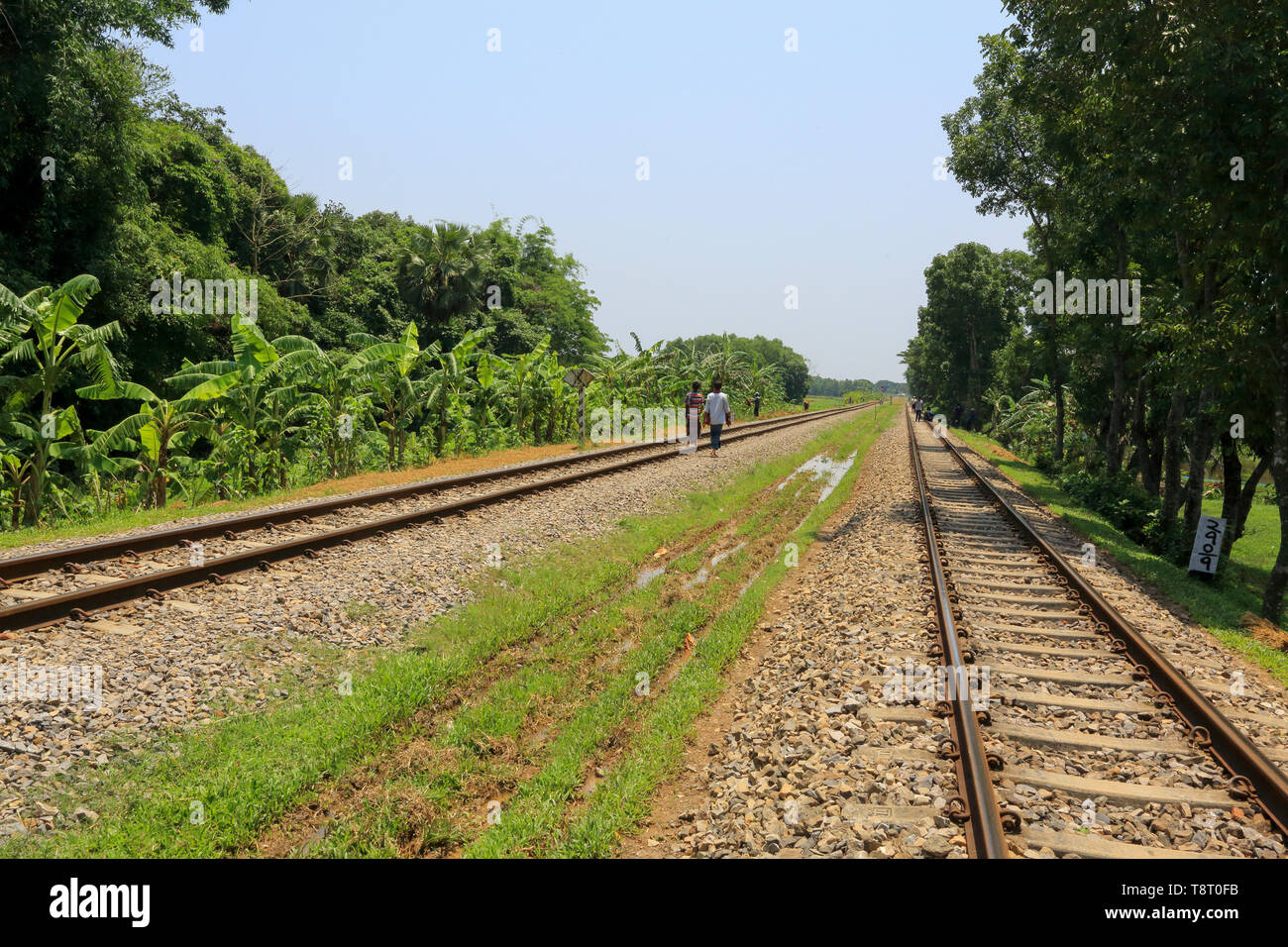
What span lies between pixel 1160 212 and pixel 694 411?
1352 cm

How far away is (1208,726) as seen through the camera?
198 inches

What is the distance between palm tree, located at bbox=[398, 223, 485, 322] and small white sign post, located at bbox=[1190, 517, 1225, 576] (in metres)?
39.6

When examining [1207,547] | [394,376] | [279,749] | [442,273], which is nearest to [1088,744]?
[279,749]

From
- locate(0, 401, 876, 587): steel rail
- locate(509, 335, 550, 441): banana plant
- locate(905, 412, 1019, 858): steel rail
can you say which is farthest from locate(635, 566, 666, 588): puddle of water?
locate(509, 335, 550, 441): banana plant

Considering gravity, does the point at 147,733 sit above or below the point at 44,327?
below

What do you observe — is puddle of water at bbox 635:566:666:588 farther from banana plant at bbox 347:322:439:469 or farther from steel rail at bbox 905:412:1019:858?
banana plant at bbox 347:322:439:469

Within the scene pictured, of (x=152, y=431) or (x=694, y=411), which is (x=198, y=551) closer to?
(x=152, y=431)

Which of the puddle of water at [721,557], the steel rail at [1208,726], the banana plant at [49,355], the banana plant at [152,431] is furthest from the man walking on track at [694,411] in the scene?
the steel rail at [1208,726]

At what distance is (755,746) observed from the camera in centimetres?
520

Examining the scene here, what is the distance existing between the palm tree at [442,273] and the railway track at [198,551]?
105 ft

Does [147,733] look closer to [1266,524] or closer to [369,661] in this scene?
[369,661]

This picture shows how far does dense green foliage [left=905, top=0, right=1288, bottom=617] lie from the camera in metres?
9.10

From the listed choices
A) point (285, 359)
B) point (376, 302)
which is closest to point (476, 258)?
point (376, 302)

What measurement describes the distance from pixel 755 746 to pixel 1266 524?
44724 millimetres
